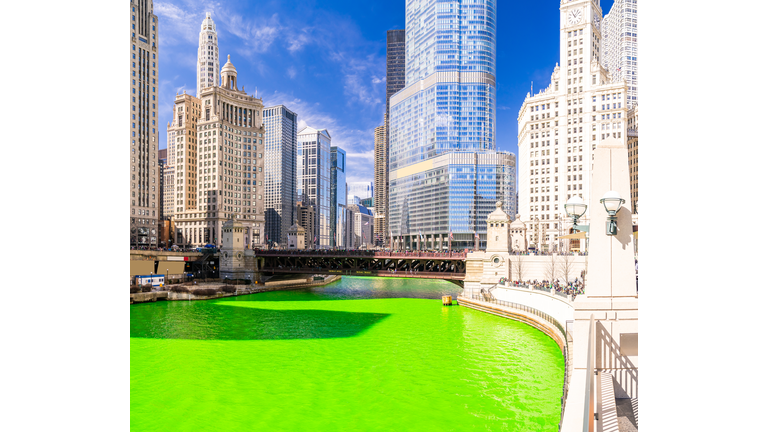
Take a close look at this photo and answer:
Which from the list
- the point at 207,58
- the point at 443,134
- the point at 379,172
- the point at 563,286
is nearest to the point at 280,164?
the point at 207,58

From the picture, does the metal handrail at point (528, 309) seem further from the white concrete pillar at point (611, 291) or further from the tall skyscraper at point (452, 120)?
the tall skyscraper at point (452, 120)

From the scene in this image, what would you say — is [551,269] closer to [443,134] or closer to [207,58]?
[443,134]

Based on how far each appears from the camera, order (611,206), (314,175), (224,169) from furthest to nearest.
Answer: (314,175)
(224,169)
(611,206)

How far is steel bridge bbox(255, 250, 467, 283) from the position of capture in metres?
34.9

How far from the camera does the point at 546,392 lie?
12.9m

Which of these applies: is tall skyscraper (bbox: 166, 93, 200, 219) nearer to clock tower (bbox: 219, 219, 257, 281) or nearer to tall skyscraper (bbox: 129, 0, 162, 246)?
tall skyscraper (bbox: 129, 0, 162, 246)

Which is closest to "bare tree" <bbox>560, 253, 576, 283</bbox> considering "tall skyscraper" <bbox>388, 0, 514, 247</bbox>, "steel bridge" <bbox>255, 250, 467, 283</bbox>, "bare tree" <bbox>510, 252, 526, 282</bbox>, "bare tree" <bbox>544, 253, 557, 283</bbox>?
"bare tree" <bbox>544, 253, 557, 283</bbox>

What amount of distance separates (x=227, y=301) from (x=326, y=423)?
26.1 metres

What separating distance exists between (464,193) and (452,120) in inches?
668

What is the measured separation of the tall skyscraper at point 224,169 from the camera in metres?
69.9

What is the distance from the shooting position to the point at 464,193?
262 ft

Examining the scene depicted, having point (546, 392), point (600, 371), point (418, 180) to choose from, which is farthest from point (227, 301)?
point (418, 180)

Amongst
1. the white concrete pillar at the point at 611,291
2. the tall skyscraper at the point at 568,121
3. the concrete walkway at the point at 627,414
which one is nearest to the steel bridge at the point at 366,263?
the tall skyscraper at the point at 568,121
